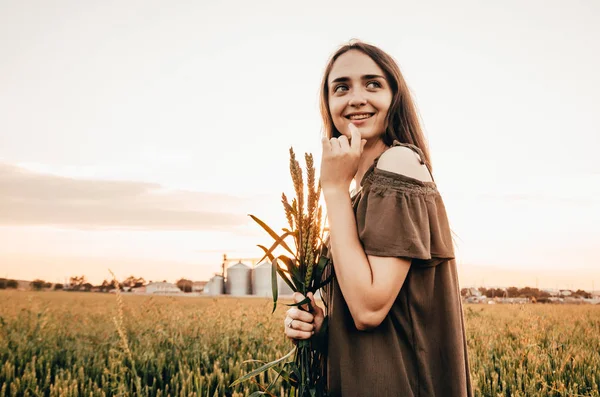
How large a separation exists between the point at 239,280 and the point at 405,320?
39.7m

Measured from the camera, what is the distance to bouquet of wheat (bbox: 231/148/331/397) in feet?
5.57

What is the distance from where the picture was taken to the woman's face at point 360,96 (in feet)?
6.45

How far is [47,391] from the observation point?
4.17 metres

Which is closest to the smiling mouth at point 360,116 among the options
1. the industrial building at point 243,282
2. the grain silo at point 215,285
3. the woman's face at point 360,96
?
the woman's face at point 360,96

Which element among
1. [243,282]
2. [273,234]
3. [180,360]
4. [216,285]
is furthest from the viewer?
[216,285]

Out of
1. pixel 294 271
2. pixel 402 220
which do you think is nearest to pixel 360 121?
pixel 402 220

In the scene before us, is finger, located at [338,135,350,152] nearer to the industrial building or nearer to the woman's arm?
the woman's arm

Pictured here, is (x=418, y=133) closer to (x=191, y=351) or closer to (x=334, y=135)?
(x=334, y=135)

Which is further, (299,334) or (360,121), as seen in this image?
(360,121)

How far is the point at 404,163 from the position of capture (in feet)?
5.74

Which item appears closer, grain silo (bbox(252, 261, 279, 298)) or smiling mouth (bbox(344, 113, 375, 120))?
smiling mouth (bbox(344, 113, 375, 120))

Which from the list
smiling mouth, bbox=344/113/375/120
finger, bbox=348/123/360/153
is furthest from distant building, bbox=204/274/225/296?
finger, bbox=348/123/360/153

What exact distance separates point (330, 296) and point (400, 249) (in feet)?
1.29

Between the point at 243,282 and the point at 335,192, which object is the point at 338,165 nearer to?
the point at 335,192
